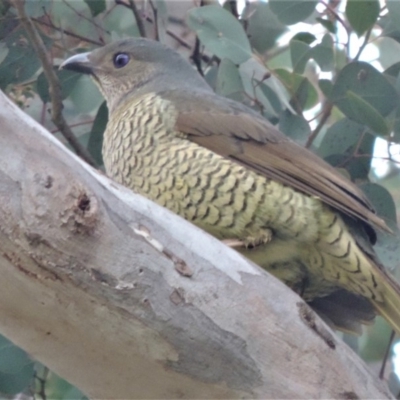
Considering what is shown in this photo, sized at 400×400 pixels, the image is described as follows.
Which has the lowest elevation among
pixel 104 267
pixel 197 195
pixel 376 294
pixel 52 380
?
pixel 52 380

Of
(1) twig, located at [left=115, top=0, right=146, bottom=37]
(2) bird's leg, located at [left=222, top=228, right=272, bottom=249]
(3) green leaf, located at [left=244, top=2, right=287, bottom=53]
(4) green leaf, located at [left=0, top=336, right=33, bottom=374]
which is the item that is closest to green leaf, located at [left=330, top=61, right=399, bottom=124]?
(2) bird's leg, located at [left=222, top=228, right=272, bottom=249]

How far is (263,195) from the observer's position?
10.2ft

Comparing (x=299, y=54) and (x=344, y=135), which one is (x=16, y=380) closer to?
(x=344, y=135)

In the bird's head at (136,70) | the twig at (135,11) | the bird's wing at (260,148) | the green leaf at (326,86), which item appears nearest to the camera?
the bird's wing at (260,148)

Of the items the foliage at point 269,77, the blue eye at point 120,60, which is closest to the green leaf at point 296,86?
the foliage at point 269,77

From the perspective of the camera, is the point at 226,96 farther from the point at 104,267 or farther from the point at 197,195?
the point at 104,267

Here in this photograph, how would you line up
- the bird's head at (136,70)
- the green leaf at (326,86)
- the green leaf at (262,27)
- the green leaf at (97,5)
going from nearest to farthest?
the green leaf at (326,86)
the green leaf at (97,5)
the bird's head at (136,70)
the green leaf at (262,27)

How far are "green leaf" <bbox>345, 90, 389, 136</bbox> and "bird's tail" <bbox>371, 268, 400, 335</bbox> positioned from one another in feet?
1.79

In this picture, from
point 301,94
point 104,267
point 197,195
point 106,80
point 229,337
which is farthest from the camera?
point 106,80

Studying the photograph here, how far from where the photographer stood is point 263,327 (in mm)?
2426

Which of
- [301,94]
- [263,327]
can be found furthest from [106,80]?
[263,327]

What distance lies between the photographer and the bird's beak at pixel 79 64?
12.2ft

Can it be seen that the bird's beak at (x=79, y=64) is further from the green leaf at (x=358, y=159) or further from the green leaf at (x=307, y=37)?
the green leaf at (x=358, y=159)

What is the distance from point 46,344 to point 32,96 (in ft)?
5.90
